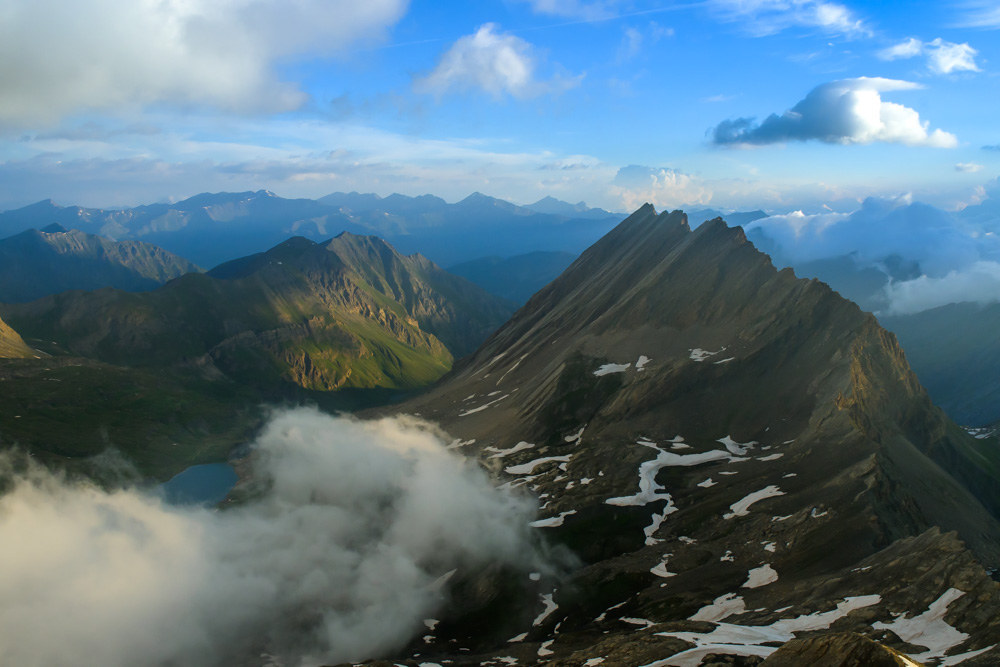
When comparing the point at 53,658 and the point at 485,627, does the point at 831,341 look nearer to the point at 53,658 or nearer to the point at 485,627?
the point at 485,627

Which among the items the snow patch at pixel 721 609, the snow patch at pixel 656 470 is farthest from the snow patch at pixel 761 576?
the snow patch at pixel 656 470

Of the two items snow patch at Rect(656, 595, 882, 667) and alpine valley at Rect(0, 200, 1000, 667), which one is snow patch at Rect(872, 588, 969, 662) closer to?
alpine valley at Rect(0, 200, 1000, 667)

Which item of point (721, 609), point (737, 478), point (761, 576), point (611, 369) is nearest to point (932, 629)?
point (721, 609)

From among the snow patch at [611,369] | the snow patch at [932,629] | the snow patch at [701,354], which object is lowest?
the snow patch at [932,629]

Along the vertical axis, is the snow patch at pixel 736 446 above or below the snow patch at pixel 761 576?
above

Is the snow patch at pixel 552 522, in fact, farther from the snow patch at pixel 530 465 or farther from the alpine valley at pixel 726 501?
the snow patch at pixel 530 465

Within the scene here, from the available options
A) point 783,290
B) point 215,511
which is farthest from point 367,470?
point 783,290
